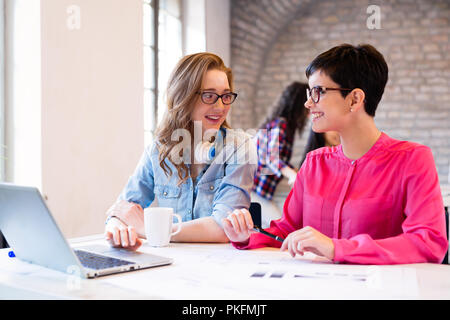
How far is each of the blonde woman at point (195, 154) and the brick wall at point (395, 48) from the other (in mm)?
3785

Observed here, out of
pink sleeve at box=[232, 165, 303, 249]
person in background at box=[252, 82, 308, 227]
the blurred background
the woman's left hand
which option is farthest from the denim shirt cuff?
person in background at box=[252, 82, 308, 227]

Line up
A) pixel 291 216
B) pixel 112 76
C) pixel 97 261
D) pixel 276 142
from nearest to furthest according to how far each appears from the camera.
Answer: pixel 97 261 → pixel 291 216 → pixel 112 76 → pixel 276 142

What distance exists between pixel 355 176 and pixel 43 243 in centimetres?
84

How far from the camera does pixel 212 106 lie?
1.80 metres

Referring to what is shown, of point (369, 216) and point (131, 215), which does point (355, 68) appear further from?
point (131, 215)

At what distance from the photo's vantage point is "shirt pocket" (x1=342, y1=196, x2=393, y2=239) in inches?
54.3

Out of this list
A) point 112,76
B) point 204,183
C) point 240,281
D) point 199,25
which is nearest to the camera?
point 240,281

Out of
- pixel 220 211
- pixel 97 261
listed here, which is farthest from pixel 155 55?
pixel 97 261

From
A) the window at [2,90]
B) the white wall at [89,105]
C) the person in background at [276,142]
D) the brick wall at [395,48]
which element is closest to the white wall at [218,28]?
the brick wall at [395,48]

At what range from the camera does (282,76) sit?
611 centimetres

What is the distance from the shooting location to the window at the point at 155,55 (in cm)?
429

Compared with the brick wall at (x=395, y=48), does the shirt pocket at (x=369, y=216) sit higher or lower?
lower

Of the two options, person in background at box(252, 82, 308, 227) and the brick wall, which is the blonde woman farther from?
the brick wall

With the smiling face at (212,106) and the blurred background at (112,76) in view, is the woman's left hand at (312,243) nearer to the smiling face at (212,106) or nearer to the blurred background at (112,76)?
the smiling face at (212,106)
